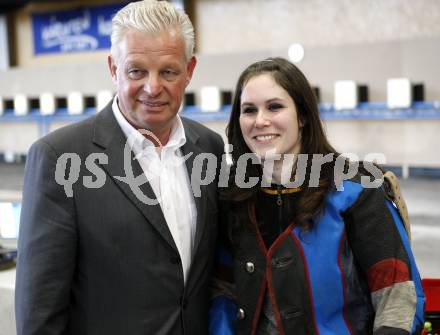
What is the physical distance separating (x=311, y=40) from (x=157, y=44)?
564cm

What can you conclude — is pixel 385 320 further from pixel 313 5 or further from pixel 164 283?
pixel 313 5

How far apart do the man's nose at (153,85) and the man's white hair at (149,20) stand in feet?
0.34

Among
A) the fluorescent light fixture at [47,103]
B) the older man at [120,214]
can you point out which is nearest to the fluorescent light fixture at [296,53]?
the fluorescent light fixture at [47,103]

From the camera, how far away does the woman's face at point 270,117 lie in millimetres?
Answer: 1391

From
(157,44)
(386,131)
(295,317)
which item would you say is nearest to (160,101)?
(157,44)

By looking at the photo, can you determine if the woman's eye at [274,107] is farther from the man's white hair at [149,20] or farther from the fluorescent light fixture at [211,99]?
the fluorescent light fixture at [211,99]

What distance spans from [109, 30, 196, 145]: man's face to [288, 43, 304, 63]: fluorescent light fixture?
5131mm

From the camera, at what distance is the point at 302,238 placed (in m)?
1.33

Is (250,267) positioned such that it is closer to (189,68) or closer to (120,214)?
(120,214)

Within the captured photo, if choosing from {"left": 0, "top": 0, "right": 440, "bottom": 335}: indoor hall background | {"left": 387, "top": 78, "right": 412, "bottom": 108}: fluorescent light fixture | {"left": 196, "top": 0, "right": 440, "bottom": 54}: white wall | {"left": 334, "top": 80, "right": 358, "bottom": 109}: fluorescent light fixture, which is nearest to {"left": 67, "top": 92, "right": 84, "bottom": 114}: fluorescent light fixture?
{"left": 0, "top": 0, "right": 440, "bottom": 335}: indoor hall background

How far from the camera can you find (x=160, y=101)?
1.30m

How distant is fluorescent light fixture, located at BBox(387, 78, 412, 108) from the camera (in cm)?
526

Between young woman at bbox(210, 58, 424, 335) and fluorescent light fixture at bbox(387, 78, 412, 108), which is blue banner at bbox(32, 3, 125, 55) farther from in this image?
young woman at bbox(210, 58, 424, 335)

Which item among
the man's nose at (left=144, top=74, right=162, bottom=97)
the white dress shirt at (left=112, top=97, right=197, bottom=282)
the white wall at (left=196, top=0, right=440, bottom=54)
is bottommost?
the white dress shirt at (left=112, top=97, right=197, bottom=282)
